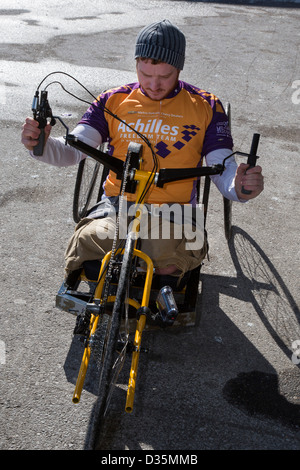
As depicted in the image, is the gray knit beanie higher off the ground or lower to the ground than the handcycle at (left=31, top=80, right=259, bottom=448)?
higher

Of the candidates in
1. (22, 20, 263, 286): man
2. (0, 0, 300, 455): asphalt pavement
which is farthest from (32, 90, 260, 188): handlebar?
(0, 0, 300, 455): asphalt pavement

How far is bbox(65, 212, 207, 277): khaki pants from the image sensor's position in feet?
11.1


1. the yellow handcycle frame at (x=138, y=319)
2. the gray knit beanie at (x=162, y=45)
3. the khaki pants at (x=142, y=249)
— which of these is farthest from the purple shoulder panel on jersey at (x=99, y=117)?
the yellow handcycle frame at (x=138, y=319)

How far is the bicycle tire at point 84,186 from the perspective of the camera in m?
4.66

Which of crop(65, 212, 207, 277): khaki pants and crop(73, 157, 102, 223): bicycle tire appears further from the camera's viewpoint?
crop(73, 157, 102, 223): bicycle tire

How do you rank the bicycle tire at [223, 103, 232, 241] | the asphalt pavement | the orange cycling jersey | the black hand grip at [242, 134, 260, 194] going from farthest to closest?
the bicycle tire at [223, 103, 232, 241] → the orange cycling jersey → the asphalt pavement → the black hand grip at [242, 134, 260, 194]

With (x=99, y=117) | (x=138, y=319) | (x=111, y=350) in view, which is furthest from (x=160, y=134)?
(x=111, y=350)

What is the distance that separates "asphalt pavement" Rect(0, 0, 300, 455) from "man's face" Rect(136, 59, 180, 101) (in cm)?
158

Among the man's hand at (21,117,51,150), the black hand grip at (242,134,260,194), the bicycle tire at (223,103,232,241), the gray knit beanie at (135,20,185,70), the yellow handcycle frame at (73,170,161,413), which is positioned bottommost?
the bicycle tire at (223,103,232,241)

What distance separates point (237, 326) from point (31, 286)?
1.54 meters

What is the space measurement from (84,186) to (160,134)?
1.48m

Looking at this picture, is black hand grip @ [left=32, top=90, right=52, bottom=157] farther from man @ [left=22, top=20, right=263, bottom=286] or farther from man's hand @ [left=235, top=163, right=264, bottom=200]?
man's hand @ [left=235, top=163, right=264, bottom=200]

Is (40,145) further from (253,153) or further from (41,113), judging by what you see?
(253,153)
